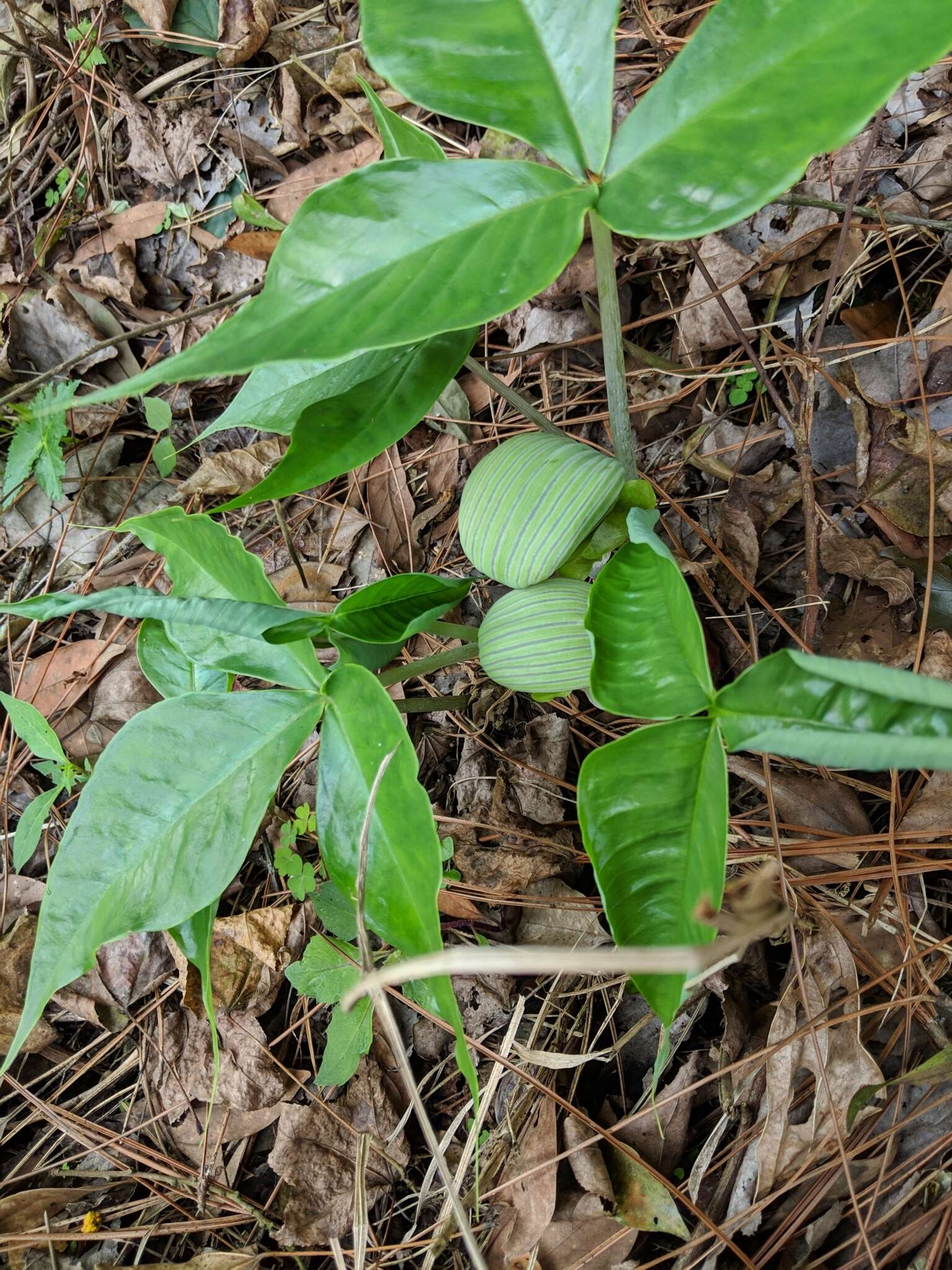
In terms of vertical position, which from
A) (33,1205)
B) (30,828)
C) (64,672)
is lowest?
(33,1205)

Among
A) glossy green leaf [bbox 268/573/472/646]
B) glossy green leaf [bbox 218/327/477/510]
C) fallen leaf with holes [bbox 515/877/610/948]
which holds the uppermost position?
glossy green leaf [bbox 218/327/477/510]

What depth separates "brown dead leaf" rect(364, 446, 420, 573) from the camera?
153 centimetres

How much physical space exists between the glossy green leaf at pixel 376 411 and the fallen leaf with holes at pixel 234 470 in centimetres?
68

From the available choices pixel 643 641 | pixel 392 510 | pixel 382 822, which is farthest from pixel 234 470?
pixel 643 641

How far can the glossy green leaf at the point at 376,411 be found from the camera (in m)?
0.98

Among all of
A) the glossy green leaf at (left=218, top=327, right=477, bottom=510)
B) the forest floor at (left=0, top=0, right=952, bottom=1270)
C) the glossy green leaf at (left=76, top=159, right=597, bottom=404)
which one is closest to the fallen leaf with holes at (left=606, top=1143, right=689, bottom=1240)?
the forest floor at (left=0, top=0, right=952, bottom=1270)

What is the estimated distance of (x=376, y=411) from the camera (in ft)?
3.27

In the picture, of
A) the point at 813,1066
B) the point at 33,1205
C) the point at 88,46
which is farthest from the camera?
the point at 88,46

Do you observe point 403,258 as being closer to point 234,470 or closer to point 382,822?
point 382,822

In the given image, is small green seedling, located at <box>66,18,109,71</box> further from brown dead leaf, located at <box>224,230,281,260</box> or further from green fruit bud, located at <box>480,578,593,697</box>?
green fruit bud, located at <box>480,578,593,697</box>

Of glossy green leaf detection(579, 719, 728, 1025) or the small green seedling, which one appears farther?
the small green seedling

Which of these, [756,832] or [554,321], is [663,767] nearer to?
[756,832]

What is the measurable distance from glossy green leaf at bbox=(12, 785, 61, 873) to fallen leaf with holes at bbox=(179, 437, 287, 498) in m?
0.61

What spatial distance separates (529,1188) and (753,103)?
1.31 metres
